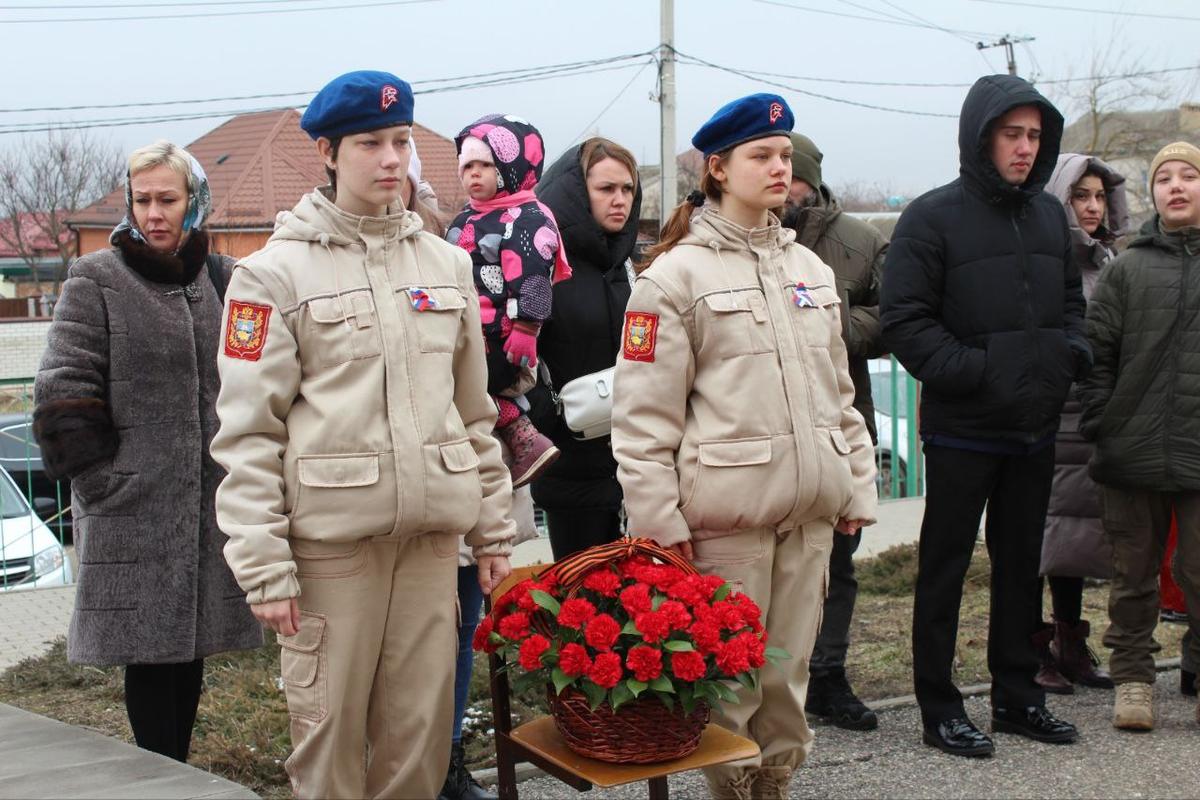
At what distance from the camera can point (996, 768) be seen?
4.83 meters

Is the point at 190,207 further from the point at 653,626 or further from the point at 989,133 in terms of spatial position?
the point at 989,133

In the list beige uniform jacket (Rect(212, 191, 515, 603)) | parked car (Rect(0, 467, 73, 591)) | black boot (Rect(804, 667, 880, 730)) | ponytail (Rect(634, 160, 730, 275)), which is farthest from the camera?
parked car (Rect(0, 467, 73, 591))

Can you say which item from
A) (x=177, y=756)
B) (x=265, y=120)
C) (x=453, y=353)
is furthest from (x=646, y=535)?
(x=265, y=120)

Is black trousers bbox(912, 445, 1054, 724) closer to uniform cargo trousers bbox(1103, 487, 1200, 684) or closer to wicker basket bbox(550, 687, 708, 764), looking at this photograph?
uniform cargo trousers bbox(1103, 487, 1200, 684)

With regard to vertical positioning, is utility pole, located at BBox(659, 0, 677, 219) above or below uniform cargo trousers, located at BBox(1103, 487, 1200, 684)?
above

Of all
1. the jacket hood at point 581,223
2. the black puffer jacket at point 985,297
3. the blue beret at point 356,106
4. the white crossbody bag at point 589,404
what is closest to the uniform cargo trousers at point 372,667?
the blue beret at point 356,106


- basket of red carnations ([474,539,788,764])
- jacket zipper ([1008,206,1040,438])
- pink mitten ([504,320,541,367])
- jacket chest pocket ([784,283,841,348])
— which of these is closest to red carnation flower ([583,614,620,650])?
basket of red carnations ([474,539,788,764])

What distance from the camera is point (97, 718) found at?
5512mm

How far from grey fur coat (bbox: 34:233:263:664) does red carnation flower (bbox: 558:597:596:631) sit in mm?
1111

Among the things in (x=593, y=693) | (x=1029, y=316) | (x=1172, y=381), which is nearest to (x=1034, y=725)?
Answer: (x=1172, y=381)

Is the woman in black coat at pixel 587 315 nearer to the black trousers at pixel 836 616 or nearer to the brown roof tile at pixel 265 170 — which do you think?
the black trousers at pixel 836 616

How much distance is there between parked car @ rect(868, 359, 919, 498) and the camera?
10008 mm

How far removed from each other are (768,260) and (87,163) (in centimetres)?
4060

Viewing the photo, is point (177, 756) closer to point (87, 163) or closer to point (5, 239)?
point (87, 163)
